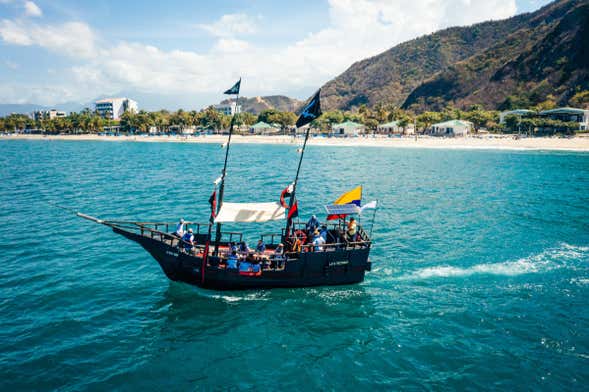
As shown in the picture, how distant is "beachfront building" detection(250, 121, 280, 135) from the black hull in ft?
394

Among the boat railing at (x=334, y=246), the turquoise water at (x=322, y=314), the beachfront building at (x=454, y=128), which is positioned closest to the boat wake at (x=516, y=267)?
the turquoise water at (x=322, y=314)

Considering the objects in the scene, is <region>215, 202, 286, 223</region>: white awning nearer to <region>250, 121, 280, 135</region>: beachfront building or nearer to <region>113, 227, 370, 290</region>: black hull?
<region>113, 227, 370, 290</region>: black hull

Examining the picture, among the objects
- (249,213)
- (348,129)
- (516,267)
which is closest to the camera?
(249,213)

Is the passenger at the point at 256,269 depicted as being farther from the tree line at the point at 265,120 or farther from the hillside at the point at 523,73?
the hillside at the point at 523,73

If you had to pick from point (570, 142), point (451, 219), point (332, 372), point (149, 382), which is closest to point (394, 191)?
point (451, 219)

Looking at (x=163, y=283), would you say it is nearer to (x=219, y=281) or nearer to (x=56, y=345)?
(x=219, y=281)

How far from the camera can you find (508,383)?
12.4 m

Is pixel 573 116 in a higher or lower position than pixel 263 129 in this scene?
higher

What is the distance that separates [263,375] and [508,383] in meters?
7.68

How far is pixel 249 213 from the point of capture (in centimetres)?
1809

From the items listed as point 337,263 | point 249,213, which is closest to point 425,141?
point 337,263

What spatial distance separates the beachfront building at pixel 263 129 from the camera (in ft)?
444

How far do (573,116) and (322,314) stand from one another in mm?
107745

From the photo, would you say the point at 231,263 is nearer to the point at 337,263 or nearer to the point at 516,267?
the point at 337,263
